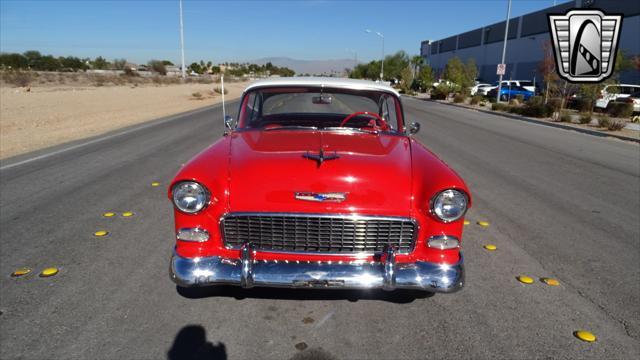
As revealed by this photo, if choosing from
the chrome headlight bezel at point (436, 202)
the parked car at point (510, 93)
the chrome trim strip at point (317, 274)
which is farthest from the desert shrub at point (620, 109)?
the chrome trim strip at point (317, 274)

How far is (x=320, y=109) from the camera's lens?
429 cm

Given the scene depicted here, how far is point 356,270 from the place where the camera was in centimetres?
262

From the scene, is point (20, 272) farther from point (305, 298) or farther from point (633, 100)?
point (633, 100)

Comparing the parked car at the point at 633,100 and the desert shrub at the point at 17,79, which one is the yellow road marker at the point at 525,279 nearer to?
the parked car at the point at 633,100

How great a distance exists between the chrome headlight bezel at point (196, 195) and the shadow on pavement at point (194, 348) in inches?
30.2

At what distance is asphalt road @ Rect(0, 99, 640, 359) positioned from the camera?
2.60 metres

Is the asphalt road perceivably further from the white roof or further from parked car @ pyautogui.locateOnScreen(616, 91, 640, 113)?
parked car @ pyautogui.locateOnScreen(616, 91, 640, 113)

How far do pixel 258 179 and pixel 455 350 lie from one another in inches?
62.8

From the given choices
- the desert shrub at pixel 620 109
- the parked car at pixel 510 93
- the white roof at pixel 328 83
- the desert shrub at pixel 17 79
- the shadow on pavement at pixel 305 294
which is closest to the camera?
the shadow on pavement at pixel 305 294

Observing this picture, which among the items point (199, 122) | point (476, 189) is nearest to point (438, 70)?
point (199, 122)

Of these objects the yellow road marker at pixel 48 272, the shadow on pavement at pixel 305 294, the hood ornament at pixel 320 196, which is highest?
the hood ornament at pixel 320 196

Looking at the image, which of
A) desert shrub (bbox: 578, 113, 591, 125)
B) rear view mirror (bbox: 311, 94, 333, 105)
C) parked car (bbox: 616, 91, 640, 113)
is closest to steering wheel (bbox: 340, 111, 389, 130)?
rear view mirror (bbox: 311, 94, 333, 105)

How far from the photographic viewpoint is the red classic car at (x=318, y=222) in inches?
104

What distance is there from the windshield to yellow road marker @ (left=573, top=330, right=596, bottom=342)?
211cm
